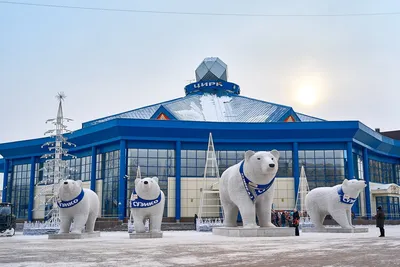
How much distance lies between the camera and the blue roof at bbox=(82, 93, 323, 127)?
4697cm

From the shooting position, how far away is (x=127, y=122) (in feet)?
135

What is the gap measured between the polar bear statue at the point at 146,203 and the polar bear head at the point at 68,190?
2.21 m

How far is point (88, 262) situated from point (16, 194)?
163ft

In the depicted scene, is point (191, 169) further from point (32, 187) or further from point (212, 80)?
point (32, 187)

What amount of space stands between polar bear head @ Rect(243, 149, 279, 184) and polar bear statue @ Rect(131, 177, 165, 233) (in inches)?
144

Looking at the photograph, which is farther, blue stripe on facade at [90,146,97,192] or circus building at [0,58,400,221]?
blue stripe on facade at [90,146,97,192]

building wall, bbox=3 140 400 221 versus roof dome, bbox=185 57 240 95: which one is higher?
roof dome, bbox=185 57 240 95

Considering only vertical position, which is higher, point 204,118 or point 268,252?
point 204,118

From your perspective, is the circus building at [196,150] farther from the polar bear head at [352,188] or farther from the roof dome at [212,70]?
the polar bear head at [352,188]

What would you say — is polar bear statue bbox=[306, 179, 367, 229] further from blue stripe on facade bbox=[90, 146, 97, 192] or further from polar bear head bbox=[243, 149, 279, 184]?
blue stripe on facade bbox=[90, 146, 97, 192]

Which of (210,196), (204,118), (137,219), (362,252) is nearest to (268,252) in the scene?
(362,252)

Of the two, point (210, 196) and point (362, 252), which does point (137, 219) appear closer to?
point (362, 252)

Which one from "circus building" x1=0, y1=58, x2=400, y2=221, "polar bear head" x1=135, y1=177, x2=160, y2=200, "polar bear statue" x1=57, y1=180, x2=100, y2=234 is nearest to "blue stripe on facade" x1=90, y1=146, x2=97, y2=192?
"circus building" x1=0, y1=58, x2=400, y2=221

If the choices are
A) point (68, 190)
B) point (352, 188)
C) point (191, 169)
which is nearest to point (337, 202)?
point (352, 188)
